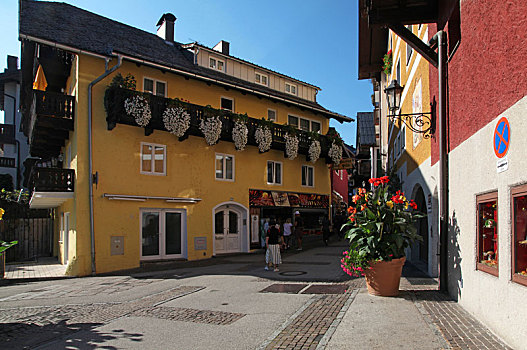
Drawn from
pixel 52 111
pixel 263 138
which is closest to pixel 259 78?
pixel 263 138

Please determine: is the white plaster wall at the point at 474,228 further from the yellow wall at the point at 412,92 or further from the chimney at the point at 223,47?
the chimney at the point at 223,47

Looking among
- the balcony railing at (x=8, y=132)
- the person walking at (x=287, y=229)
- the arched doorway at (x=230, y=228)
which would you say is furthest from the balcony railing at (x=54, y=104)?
the balcony railing at (x=8, y=132)

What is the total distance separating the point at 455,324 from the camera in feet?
21.4

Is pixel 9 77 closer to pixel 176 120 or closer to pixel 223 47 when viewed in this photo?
pixel 223 47

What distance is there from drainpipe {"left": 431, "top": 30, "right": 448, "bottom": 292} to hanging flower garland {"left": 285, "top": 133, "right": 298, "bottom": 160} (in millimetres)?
14372

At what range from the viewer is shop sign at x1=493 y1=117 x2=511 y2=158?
5.63m

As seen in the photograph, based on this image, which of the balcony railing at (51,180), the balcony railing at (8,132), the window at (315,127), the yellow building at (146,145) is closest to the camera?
the balcony railing at (51,180)

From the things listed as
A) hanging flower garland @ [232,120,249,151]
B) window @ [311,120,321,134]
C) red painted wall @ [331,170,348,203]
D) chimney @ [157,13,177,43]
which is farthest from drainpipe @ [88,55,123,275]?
red painted wall @ [331,170,348,203]

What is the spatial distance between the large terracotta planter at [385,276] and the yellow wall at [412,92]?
157 inches

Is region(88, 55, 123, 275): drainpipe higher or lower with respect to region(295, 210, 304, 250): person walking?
higher

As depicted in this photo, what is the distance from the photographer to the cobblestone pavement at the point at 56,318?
7039 millimetres

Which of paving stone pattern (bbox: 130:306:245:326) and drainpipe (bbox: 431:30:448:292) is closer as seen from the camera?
paving stone pattern (bbox: 130:306:245:326)

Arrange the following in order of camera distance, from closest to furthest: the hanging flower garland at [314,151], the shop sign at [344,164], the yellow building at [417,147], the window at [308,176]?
1. the yellow building at [417,147]
2. the hanging flower garland at [314,151]
3. the window at [308,176]
4. the shop sign at [344,164]

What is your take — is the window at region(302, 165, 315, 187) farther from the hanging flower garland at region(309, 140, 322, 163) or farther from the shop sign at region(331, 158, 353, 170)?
the shop sign at region(331, 158, 353, 170)
